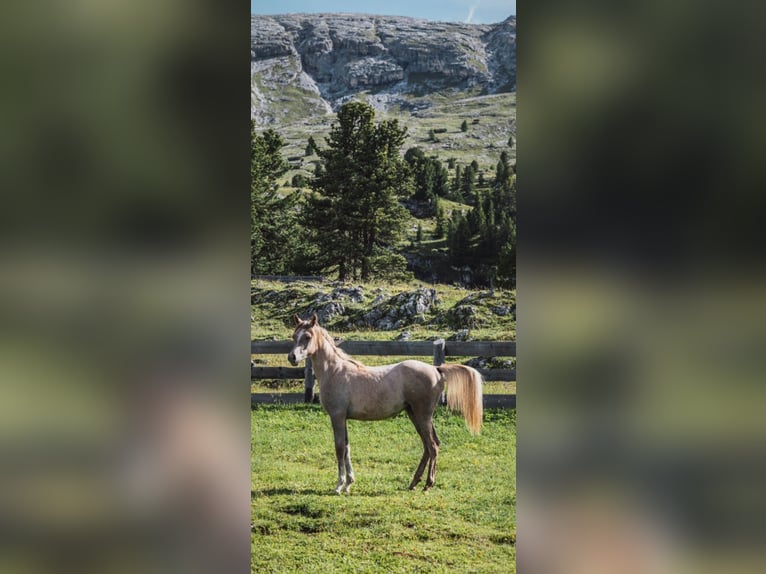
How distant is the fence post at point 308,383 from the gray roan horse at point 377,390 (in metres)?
2.25

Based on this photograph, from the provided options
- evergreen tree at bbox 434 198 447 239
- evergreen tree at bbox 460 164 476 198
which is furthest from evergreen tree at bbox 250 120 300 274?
evergreen tree at bbox 460 164 476 198

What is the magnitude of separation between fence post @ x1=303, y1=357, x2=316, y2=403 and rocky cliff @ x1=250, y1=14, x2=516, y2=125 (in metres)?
39.2

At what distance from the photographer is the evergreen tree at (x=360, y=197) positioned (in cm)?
2117

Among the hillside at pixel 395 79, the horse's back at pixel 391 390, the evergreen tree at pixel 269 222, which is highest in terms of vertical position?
the hillside at pixel 395 79

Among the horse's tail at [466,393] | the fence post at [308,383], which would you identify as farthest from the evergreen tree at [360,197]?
the horse's tail at [466,393]

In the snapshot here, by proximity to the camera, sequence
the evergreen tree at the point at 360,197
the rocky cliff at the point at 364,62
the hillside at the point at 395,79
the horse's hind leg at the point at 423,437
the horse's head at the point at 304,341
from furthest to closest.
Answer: the rocky cliff at the point at 364,62, the hillside at the point at 395,79, the evergreen tree at the point at 360,197, the horse's hind leg at the point at 423,437, the horse's head at the point at 304,341

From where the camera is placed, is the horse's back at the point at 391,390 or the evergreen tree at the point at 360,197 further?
the evergreen tree at the point at 360,197
